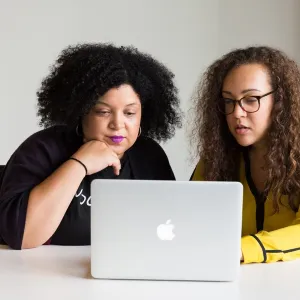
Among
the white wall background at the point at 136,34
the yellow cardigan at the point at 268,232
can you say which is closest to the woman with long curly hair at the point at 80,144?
the yellow cardigan at the point at 268,232

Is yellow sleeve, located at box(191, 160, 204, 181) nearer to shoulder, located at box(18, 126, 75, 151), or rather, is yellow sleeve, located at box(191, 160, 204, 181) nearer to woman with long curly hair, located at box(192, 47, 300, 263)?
woman with long curly hair, located at box(192, 47, 300, 263)

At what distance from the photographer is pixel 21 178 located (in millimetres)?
1511

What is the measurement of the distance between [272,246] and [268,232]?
2.1 inches

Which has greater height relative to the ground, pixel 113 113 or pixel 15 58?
pixel 15 58

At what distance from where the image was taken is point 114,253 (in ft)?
3.84

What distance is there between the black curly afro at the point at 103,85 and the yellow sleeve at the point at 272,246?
1.90ft

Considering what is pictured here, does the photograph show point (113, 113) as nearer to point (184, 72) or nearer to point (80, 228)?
point (80, 228)

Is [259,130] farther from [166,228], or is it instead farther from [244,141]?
[166,228]

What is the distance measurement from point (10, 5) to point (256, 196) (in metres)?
1.70

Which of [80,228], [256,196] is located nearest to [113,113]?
[80,228]

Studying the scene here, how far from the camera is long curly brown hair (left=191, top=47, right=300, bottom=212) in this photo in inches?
62.3

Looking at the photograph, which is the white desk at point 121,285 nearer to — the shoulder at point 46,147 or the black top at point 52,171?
the black top at point 52,171

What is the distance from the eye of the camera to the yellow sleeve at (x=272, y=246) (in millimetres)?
1325

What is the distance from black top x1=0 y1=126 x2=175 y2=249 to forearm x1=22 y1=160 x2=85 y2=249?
21 millimetres
